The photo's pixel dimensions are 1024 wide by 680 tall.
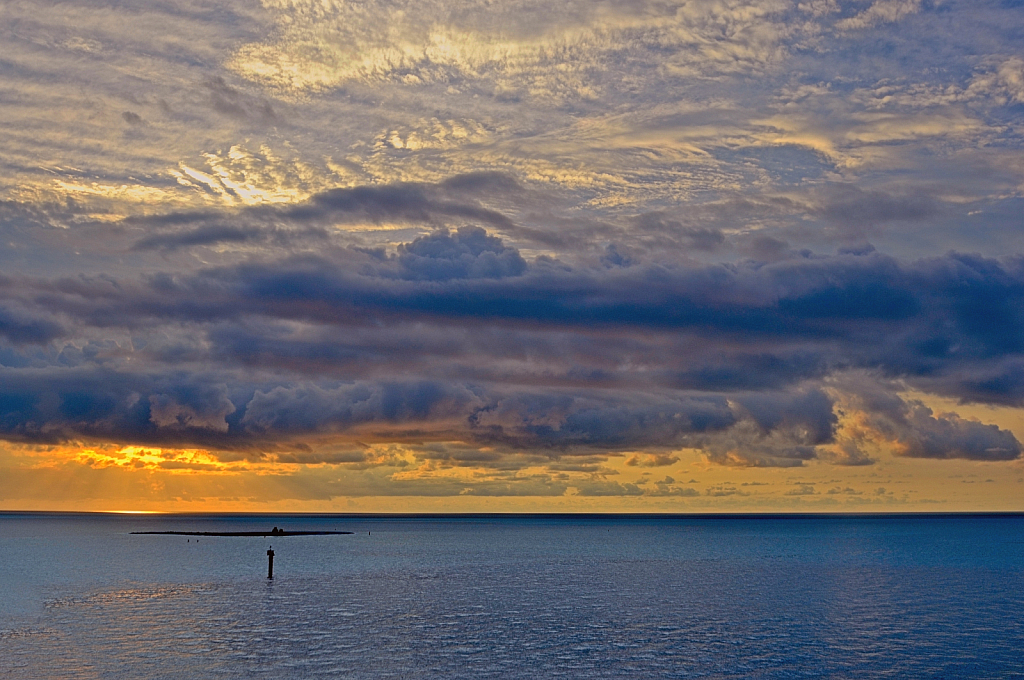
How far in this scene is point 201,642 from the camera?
7788 centimetres

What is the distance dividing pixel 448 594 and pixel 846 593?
175 feet

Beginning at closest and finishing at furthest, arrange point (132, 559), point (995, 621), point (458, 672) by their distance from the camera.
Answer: point (458, 672), point (995, 621), point (132, 559)

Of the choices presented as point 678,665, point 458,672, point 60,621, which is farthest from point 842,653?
point 60,621

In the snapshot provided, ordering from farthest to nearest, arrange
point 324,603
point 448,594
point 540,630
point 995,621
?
1. point 448,594
2. point 324,603
3. point 995,621
4. point 540,630

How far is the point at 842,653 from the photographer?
75.4 metres

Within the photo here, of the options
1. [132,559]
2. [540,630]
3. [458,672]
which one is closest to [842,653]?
[540,630]

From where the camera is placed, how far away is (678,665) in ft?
227

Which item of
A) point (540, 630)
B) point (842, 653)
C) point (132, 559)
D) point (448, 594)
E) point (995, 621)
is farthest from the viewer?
point (132, 559)

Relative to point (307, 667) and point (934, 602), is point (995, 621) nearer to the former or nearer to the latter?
point (934, 602)

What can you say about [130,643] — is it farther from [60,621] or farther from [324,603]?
[324,603]

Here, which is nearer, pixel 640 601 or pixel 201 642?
pixel 201 642

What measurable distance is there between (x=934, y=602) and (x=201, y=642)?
3346 inches

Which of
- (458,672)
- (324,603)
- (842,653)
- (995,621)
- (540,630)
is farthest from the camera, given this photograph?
(324,603)

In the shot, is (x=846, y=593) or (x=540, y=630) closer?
(x=540, y=630)
